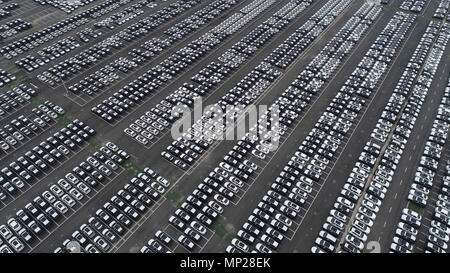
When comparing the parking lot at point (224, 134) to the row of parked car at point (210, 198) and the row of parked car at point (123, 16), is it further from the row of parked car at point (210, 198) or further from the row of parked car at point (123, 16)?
the row of parked car at point (123, 16)

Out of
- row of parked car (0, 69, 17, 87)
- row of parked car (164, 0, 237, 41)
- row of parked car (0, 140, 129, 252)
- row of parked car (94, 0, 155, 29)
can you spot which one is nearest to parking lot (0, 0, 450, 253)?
row of parked car (0, 140, 129, 252)

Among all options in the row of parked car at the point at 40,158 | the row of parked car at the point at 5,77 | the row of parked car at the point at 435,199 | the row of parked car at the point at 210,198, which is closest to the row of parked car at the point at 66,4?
the row of parked car at the point at 5,77

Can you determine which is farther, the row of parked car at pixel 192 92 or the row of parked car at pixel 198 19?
the row of parked car at pixel 198 19

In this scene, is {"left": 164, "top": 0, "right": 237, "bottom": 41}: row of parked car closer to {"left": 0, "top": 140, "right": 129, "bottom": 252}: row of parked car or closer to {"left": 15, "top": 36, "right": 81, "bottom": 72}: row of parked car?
{"left": 15, "top": 36, "right": 81, "bottom": 72}: row of parked car

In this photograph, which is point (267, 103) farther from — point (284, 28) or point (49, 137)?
point (49, 137)
